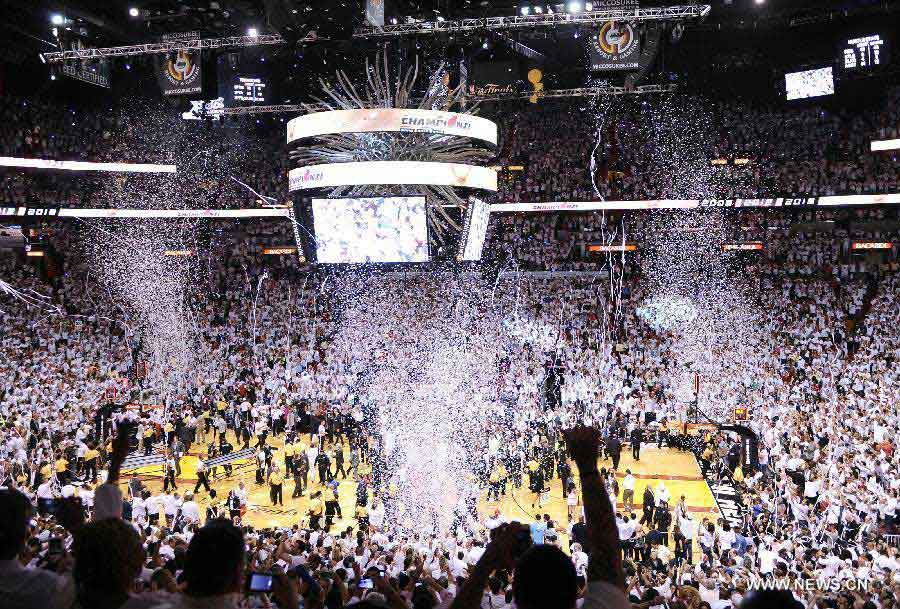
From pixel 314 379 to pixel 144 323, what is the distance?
32.4 ft

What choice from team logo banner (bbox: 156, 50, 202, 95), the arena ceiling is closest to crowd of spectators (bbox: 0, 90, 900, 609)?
the arena ceiling

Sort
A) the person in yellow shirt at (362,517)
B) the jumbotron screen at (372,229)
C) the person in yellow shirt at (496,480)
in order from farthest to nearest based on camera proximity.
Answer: the jumbotron screen at (372,229)
the person in yellow shirt at (496,480)
the person in yellow shirt at (362,517)

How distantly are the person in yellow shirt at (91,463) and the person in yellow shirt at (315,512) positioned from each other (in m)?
4.88

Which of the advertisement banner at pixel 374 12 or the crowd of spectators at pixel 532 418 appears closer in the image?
the crowd of spectators at pixel 532 418

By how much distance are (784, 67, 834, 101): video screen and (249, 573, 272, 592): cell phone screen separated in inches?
1128

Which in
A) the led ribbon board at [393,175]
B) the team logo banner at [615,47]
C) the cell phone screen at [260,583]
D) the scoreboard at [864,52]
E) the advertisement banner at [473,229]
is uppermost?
the scoreboard at [864,52]

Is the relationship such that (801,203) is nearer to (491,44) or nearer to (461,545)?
(491,44)

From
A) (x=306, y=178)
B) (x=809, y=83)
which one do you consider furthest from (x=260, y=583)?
(x=809, y=83)

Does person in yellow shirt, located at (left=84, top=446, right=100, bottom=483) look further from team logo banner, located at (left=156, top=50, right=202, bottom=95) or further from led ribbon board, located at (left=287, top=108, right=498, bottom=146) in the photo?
team logo banner, located at (left=156, top=50, right=202, bottom=95)

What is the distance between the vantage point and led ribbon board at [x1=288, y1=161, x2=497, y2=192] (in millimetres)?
14414

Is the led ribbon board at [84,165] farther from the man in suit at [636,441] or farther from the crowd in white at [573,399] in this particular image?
the man in suit at [636,441]

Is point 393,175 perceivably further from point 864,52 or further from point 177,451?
point 864,52

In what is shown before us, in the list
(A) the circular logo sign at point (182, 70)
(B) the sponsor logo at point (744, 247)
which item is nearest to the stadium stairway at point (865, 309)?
(B) the sponsor logo at point (744, 247)

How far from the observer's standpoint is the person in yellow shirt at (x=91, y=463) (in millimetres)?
16411
